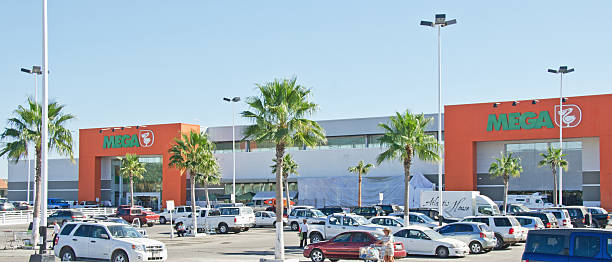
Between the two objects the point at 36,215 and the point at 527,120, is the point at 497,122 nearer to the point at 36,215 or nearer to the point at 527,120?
the point at 527,120

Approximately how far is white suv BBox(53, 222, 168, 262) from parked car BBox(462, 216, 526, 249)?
15.7 meters

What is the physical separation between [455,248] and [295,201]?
47865 millimetres

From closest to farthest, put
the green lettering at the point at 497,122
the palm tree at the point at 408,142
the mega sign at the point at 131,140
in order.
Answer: the palm tree at the point at 408,142, the green lettering at the point at 497,122, the mega sign at the point at 131,140

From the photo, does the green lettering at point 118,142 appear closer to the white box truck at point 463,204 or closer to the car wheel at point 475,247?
the white box truck at point 463,204

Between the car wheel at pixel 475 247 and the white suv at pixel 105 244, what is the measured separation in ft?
43.8

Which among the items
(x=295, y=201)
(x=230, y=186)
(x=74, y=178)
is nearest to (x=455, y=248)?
(x=295, y=201)

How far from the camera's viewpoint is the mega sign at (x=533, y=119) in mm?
Result: 57875

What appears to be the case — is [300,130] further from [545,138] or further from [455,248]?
[545,138]

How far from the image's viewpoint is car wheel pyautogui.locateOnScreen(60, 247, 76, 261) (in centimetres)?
2322

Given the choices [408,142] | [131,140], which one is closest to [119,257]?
[408,142]

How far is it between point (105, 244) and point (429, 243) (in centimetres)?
1268

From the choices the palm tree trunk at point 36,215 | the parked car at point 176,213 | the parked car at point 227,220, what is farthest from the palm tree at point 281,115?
the parked car at point 176,213

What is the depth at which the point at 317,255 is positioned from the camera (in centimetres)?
2494

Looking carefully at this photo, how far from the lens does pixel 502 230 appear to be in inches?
1201
